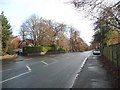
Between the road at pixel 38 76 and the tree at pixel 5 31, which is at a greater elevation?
the tree at pixel 5 31

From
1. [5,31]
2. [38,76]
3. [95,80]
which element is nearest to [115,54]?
[38,76]

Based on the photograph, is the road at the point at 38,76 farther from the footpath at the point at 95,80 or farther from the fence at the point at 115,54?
the fence at the point at 115,54

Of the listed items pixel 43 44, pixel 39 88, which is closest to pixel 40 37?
pixel 43 44

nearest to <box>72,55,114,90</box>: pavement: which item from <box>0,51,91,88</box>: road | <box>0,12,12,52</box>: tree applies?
<box>0,51,91,88</box>: road

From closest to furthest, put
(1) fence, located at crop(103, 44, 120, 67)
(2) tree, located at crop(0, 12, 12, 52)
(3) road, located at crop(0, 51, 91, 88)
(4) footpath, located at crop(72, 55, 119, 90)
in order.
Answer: (4) footpath, located at crop(72, 55, 119, 90) → (3) road, located at crop(0, 51, 91, 88) → (1) fence, located at crop(103, 44, 120, 67) → (2) tree, located at crop(0, 12, 12, 52)

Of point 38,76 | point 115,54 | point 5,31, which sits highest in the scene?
point 5,31

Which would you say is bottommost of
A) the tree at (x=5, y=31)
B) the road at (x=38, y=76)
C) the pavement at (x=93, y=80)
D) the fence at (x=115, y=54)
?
the road at (x=38, y=76)

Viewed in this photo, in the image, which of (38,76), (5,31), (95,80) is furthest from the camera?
(5,31)

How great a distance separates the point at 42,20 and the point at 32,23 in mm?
3270

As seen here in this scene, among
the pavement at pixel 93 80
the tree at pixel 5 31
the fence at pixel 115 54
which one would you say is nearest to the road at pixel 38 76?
the pavement at pixel 93 80

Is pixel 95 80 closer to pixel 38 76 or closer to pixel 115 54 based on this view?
pixel 38 76

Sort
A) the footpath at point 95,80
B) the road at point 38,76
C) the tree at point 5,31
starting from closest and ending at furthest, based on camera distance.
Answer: the footpath at point 95,80 < the road at point 38,76 < the tree at point 5,31

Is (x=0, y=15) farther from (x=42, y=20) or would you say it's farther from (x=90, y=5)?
(x=90, y=5)

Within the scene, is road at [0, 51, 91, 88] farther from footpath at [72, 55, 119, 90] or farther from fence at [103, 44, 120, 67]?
fence at [103, 44, 120, 67]
